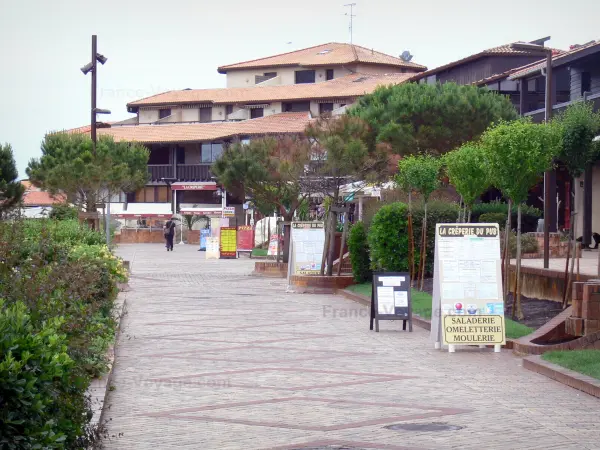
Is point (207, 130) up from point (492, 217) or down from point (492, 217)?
up

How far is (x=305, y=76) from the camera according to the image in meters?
80.4

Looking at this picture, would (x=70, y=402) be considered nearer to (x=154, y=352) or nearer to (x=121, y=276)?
(x=154, y=352)

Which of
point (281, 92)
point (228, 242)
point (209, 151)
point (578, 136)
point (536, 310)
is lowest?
point (536, 310)

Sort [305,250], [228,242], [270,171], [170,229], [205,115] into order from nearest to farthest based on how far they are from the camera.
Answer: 1. [305,250]
2. [270,171]
3. [228,242]
4. [170,229]
5. [205,115]

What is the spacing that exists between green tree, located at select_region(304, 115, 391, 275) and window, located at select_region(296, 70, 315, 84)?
156 ft

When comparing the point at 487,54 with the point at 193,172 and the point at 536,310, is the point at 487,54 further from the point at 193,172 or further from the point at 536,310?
the point at 536,310

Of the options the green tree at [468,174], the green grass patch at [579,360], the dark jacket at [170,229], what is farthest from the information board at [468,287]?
the dark jacket at [170,229]

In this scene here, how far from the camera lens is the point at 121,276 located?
52.2 ft

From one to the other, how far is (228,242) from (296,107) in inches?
1254

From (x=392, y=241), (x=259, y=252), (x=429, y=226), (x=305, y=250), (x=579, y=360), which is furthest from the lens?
(x=259, y=252)

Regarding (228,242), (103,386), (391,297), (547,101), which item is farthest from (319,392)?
(228,242)

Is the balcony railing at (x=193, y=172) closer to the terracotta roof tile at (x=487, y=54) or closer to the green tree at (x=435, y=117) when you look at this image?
the terracotta roof tile at (x=487, y=54)

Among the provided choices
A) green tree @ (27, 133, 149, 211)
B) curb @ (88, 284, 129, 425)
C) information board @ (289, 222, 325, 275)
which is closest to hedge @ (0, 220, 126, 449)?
curb @ (88, 284, 129, 425)

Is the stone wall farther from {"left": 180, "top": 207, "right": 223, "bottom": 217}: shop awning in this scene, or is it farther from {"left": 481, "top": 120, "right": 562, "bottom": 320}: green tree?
{"left": 481, "top": 120, "right": 562, "bottom": 320}: green tree
